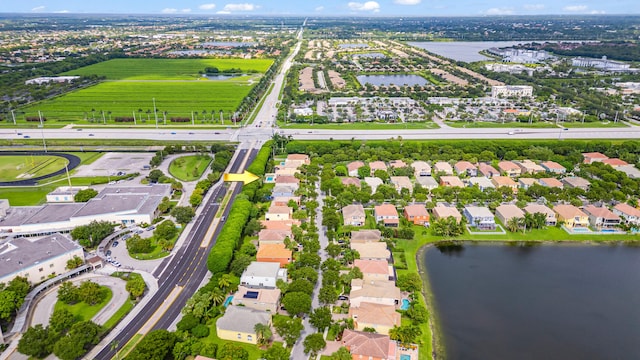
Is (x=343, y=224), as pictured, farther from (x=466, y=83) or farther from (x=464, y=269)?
(x=466, y=83)

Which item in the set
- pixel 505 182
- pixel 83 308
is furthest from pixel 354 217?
pixel 83 308

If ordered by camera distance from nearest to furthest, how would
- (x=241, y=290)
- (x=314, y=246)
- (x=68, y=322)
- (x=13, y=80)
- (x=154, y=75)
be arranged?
(x=68, y=322) < (x=241, y=290) < (x=314, y=246) < (x=13, y=80) < (x=154, y=75)

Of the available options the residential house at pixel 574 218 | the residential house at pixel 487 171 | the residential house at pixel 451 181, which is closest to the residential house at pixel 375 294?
the residential house at pixel 574 218

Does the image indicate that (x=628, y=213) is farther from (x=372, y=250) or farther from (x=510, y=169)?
(x=372, y=250)

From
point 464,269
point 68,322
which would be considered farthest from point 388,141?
point 68,322

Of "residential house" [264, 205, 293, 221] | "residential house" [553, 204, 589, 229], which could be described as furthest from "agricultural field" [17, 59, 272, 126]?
"residential house" [553, 204, 589, 229]

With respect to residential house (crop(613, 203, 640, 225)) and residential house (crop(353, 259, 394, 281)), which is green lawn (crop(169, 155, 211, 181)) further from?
residential house (crop(613, 203, 640, 225))
